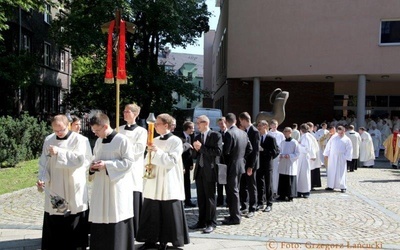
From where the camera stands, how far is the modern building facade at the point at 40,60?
26312 mm

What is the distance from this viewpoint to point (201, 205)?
7422 millimetres

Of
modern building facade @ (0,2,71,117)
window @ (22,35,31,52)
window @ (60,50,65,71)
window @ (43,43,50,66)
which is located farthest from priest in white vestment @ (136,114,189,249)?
window @ (60,50,65,71)

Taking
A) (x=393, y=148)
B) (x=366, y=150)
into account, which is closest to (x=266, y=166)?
(x=366, y=150)

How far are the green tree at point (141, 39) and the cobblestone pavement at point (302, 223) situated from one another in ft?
43.8

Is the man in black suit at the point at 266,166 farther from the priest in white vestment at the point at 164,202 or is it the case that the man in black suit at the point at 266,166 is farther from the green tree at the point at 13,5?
the green tree at the point at 13,5

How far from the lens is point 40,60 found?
28969mm

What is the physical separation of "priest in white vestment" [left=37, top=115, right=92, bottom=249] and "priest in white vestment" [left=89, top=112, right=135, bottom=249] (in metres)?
0.62

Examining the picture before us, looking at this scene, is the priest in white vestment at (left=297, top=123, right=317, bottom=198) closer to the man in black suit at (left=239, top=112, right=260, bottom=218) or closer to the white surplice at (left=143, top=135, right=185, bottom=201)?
the man in black suit at (left=239, top=112, right=260, bottom=218)

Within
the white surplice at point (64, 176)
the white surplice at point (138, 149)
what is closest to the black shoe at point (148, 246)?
the white surplice at point (138, 149)

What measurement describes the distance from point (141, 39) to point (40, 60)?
7862 mm

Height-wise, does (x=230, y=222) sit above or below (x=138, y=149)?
below

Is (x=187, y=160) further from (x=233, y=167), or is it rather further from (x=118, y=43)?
(x=118, y=43)

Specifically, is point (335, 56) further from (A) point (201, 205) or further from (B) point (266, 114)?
(A) point (201, 205)

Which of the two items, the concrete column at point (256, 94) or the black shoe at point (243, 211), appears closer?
the black shoe at point (243, 211)
